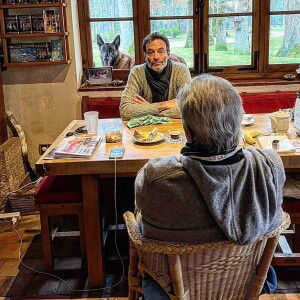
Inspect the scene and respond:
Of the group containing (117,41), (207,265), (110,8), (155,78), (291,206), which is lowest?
(291,206)

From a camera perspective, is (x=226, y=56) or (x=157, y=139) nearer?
(x=157, y=139)

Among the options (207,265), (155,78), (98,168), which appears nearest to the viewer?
(207,265)

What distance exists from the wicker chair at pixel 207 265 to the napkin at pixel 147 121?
1.26 meters

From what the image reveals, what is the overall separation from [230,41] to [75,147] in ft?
7.27

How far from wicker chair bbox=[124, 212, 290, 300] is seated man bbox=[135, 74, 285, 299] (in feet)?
0.12

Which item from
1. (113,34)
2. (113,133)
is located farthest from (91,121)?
(113,34)

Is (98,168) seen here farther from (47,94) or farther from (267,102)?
(267,102)

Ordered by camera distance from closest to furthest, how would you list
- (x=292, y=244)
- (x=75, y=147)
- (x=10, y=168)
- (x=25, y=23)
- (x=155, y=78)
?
(x=75, y=147) → (x=292, y=244) → (x=155, y=78) → (x=10, y=168) → (x=25, y=23)

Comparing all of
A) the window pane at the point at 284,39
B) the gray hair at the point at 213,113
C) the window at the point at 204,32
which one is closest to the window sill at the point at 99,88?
the window at the point at 204,32

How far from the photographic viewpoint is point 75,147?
7.42 ft

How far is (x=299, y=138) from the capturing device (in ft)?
7.50

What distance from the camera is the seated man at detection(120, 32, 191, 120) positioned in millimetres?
3029

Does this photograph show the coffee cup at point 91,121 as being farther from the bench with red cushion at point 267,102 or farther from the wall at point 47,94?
the bench with red cushion at point 267,102

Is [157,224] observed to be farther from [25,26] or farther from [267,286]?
[25,26]
